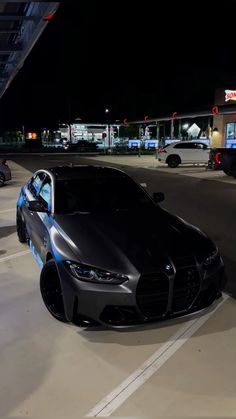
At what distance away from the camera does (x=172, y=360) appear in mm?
3812

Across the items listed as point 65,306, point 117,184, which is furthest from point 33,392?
point 117,184

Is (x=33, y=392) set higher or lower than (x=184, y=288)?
lower

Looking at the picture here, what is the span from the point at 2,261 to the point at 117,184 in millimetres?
2284

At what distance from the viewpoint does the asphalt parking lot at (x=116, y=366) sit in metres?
3.19

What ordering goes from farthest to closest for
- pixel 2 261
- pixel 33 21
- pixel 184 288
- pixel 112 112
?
1. pixel 112 112
2. pixel 33 21
3. pixel 2 261
4. pixel 184 288

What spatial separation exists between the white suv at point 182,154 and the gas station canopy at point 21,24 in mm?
14759

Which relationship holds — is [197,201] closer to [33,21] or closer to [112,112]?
[33,21]

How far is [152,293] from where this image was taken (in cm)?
398

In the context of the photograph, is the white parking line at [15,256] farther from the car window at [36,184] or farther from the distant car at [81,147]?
the distant car at [81,147]

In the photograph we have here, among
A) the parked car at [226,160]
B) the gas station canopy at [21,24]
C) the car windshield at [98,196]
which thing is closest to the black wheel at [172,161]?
the parked car at [226,160]

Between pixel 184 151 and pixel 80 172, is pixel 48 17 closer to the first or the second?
pixel 80 172

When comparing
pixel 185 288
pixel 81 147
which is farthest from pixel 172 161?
pixel 81 147

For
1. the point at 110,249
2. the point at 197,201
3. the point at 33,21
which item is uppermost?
the point at 33,21

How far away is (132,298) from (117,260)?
0.40 metres
